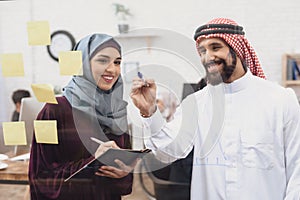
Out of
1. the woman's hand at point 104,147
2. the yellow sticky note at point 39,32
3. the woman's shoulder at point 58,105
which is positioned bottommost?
the woman's hand at point 104,147

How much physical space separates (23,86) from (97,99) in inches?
12.9

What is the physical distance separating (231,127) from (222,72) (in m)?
0.16

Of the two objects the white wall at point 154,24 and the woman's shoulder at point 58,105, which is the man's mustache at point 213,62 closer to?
the white wall at point 154,24

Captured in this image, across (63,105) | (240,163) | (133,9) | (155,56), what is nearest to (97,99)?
(63,105)

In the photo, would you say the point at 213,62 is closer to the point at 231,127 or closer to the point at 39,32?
the point at 231,127

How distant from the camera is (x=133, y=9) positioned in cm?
121

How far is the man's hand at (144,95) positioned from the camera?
1.04 m

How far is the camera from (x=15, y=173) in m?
1.27

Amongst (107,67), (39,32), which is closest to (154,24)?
(107,67)

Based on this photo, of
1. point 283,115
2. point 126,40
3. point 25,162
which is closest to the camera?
point 283,115

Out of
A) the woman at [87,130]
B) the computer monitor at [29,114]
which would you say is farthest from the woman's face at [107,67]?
the computer monitor at [29,114]

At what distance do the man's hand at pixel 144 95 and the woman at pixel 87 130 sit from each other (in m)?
0.06

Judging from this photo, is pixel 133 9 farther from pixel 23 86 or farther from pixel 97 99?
pixel 23 86

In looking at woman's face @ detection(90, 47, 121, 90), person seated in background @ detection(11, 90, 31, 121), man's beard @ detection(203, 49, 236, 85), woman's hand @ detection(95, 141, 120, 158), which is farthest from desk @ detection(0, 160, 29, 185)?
man's beard @ detection(203, 49, 236, 85)
